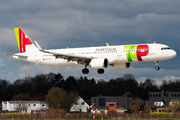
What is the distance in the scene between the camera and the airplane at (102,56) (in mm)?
55656

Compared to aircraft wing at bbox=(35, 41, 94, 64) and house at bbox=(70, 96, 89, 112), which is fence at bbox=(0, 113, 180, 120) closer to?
aircraft wing at bbox=(35, 41, 94, 64)

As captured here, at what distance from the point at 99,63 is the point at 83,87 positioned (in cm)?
9236

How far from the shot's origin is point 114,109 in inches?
4523

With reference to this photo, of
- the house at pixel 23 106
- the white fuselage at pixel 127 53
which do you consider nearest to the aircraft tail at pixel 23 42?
the white fuselage at pixel 127 53

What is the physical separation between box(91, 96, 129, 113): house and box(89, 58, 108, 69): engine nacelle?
5630cm

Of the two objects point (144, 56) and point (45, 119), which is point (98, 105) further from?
point (144, 56)

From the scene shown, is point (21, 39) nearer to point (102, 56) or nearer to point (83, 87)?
point (102, 56)

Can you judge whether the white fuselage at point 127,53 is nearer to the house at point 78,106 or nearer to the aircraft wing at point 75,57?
the aircraft wing at point 75,57

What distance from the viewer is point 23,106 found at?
118562 mm

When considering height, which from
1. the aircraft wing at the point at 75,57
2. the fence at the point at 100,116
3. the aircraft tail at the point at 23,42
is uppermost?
the aircraft tail at the point at 23,42

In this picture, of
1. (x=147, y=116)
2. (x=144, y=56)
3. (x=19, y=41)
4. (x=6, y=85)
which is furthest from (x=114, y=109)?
(x=6, y=85)

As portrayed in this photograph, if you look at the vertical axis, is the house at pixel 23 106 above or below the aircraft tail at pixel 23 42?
below

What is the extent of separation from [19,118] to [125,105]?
50.7 metres

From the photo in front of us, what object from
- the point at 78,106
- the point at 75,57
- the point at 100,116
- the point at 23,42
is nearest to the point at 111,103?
the point at 78,106
